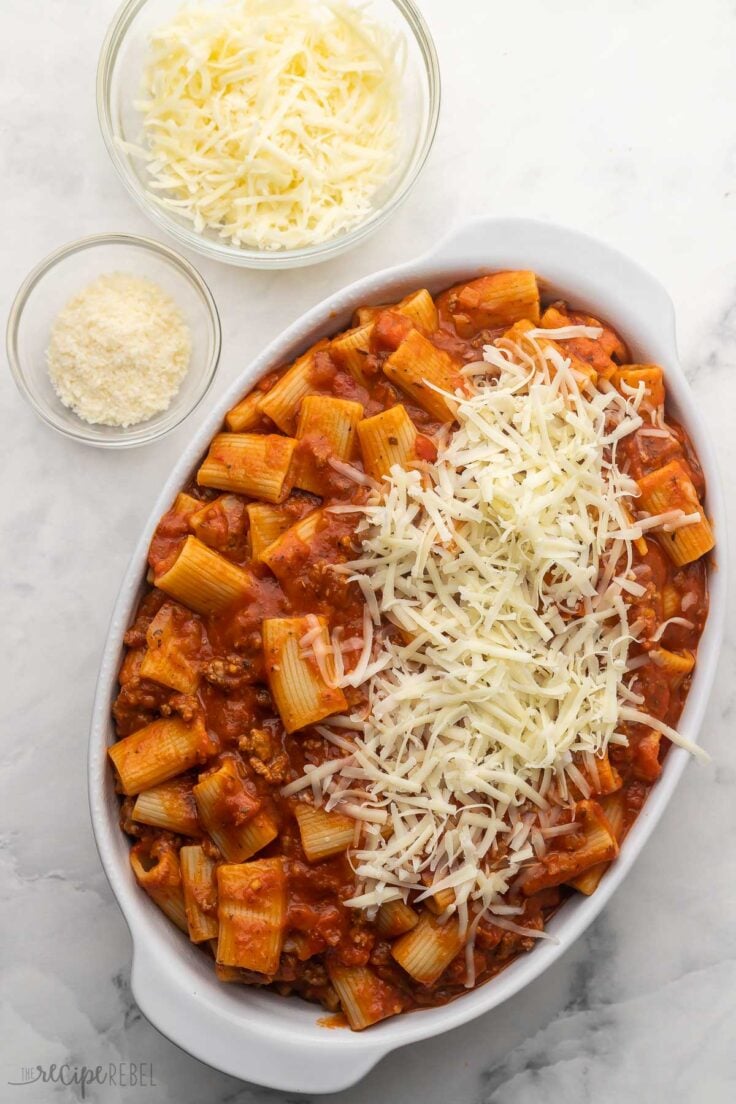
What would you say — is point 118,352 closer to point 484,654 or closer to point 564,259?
point 564,259

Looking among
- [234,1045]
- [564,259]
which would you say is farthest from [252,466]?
[234,1045]

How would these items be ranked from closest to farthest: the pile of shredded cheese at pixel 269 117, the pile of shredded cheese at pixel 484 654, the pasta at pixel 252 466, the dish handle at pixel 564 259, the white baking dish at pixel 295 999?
the pile of shredded cheese at pixel 484 654 → the white baking dish at pixel 295 999 → the pasta at pixel 252 466 → the dish handle at pixel 564 259 → the pile of shredded cheese at pixel 269 117

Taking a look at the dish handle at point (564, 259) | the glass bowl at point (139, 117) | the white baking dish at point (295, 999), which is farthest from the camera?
the glass bowl at point (139, 117)

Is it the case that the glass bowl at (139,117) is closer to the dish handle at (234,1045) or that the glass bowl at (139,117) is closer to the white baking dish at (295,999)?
the white baking dish at (295,999)

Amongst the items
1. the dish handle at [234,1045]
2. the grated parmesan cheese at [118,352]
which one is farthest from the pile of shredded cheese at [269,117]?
the dish handle at [234,1045]

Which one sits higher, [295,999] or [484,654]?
[484,654]

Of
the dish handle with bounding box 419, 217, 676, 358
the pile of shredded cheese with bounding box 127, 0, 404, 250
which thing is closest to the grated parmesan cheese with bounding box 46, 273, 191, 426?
the pile of shredded cheese with bounding box 127, 0, 404, 250
